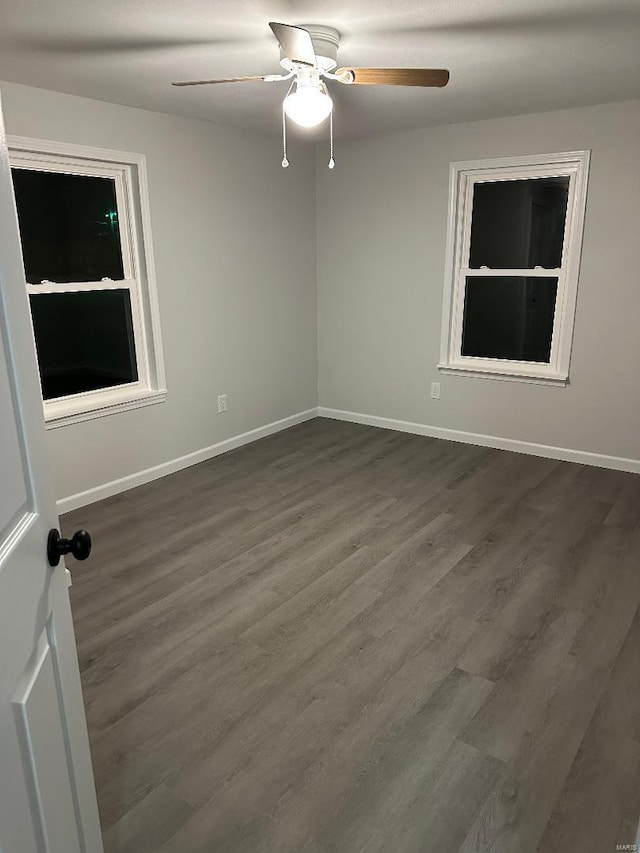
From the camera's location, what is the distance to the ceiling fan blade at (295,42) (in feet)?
6.71

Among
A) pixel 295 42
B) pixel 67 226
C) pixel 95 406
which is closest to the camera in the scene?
pixel 295 42

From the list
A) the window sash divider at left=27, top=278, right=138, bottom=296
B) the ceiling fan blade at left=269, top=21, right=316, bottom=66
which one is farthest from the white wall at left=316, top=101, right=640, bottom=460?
the ceiling fan blade at left=269, top=21, right=316, bottom=66

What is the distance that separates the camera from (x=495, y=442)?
4.70 metres

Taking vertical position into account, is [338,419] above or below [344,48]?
below

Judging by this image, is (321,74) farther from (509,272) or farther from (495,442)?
(495,442)

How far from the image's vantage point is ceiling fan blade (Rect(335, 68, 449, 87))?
7.89ft

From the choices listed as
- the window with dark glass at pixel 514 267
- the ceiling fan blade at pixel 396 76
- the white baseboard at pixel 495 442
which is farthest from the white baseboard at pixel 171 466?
the ceiling fan blade at pixel 396 76

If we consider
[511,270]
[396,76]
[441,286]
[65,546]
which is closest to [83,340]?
[396,76]

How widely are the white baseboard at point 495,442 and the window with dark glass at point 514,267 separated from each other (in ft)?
2.13

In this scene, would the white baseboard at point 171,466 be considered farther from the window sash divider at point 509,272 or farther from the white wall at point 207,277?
the window sash divider at point 509,272

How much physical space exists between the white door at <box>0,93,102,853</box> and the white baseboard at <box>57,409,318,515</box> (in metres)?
2.63

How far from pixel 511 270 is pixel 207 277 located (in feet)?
7.33

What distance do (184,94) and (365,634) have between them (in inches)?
118

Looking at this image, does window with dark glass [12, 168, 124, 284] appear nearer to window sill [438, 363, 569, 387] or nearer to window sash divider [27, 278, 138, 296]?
window sash divider [27, 278, 138, 296]
